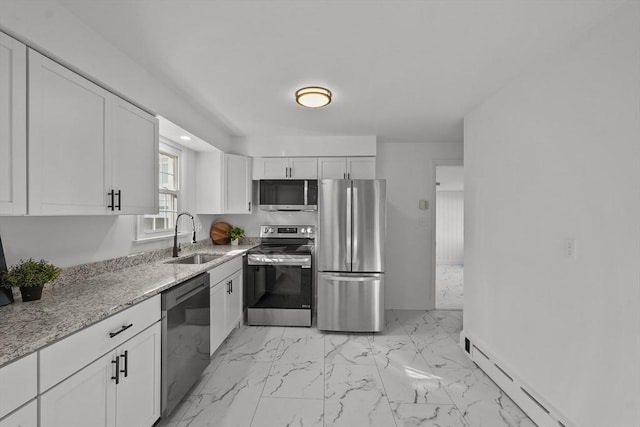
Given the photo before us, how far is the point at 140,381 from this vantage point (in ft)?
5.16

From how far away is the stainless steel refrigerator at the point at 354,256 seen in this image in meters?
3.29

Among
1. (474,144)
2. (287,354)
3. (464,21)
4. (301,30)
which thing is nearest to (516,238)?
(474,144)

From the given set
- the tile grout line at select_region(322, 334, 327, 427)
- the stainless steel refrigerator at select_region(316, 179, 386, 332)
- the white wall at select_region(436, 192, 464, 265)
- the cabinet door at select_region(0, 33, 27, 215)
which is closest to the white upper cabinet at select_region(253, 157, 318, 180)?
the stainless steel refrigerator at select_region(316, 179, 386, 332)

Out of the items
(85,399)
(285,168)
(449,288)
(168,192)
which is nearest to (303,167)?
(285,168)

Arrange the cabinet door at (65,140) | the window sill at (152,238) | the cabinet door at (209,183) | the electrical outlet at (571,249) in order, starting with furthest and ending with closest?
the cabinet door at (209,183), the window sill at (152,238), the electrical outlet at (571,249), the cabinet door at (65,140)

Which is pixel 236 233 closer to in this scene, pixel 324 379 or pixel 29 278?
pixel 324 379

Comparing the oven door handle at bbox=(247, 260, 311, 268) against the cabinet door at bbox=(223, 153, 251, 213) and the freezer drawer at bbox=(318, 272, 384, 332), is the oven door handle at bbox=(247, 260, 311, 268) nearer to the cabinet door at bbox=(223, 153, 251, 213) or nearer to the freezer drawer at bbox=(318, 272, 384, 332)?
the freezer drawer at bbox=(318, 272, 384, 332)

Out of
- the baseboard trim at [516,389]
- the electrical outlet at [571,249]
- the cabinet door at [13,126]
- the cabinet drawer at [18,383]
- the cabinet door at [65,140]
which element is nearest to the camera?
the cabinet drawer at [18,383]

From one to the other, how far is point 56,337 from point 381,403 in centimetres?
198

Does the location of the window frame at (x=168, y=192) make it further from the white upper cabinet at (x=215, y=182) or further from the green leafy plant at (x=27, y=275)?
the green leafy plant at (x=27, y=275)

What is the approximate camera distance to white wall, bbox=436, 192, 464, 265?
8.54 meters

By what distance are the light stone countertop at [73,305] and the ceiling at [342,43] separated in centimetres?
148

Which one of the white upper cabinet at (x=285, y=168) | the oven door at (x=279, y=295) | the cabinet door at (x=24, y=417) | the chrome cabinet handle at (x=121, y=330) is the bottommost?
the oven door at (x=279, y=295)

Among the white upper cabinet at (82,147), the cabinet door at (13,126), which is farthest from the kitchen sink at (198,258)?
the cabinet door at (13,126)
